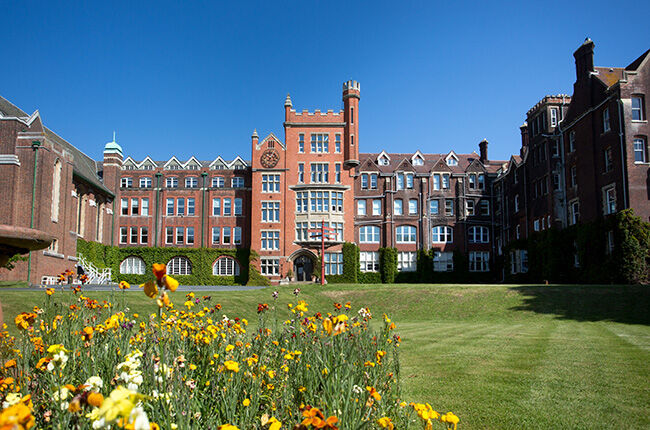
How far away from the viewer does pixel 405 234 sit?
51406 mm

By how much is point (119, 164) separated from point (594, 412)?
2114 inches

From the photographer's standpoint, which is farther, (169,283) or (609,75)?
(609,75)

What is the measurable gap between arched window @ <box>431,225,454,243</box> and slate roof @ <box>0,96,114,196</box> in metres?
33.7

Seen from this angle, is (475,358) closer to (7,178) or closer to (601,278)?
(601,278)

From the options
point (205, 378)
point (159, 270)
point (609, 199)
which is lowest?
point (205, 378)

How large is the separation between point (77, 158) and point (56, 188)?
13.9 meters

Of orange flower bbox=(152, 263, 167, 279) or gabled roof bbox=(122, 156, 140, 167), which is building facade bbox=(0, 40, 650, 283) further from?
orange flower bbox=(152, 263, 167, 279)

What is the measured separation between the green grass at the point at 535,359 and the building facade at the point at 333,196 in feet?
52.9

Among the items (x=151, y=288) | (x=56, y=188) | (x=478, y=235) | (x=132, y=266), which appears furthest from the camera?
(x=478, y=235)

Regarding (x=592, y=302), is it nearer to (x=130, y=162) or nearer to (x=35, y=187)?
(x=35, y=187)

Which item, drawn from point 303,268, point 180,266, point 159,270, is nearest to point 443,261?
point 303,268

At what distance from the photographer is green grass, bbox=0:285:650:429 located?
6961 millimetres

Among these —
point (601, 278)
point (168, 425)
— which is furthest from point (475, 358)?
point (601, 278)

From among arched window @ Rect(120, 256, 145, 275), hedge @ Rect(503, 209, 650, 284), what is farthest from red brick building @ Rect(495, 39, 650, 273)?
arched window @ Rect(120, 256, 145, 275)
